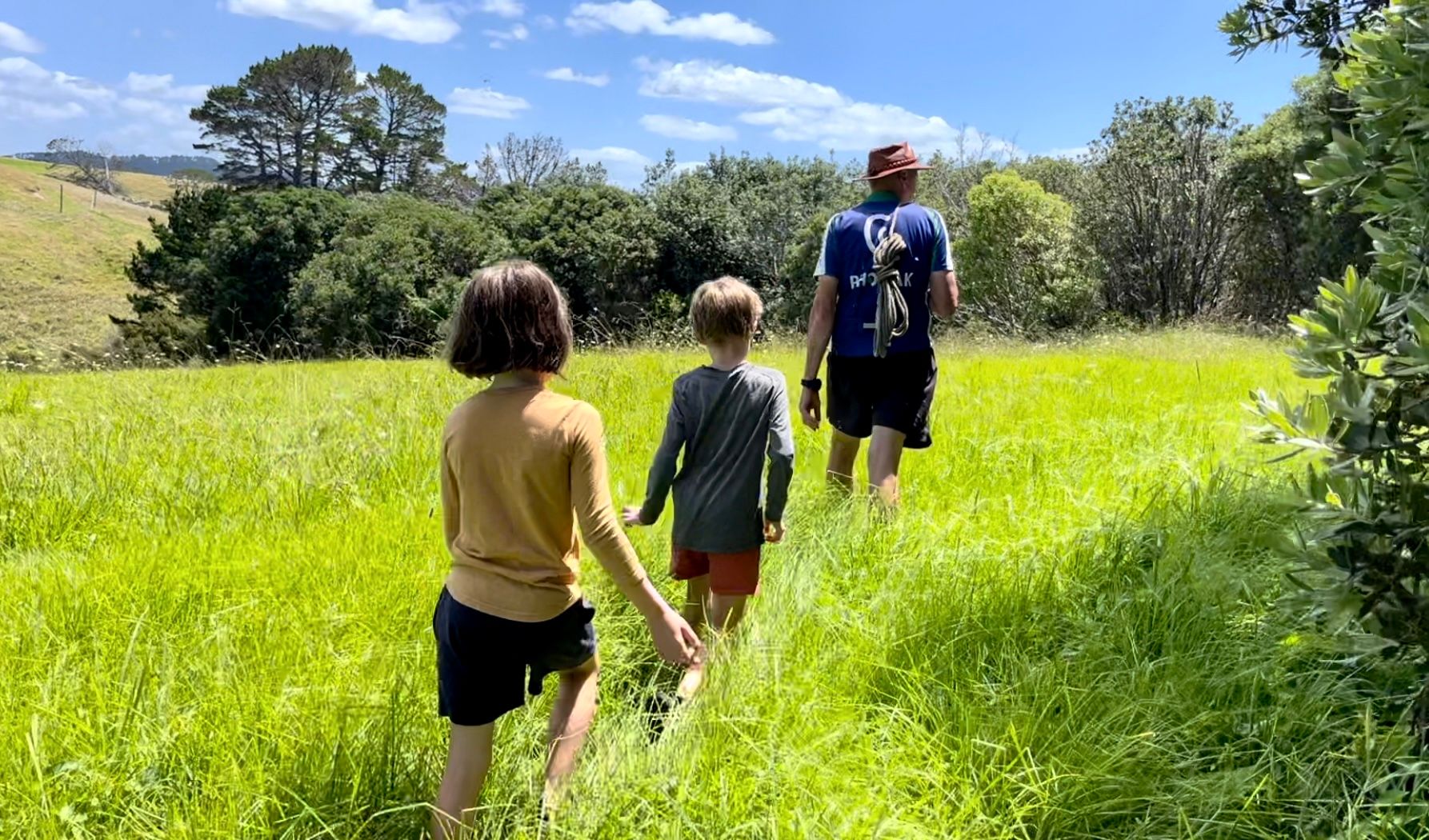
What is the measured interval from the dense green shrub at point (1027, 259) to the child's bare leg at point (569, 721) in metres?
20.1

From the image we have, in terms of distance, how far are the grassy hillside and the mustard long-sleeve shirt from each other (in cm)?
3061

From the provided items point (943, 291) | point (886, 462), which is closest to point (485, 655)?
point (886, 462)

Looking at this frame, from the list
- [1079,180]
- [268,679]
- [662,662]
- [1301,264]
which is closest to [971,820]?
[662,662]

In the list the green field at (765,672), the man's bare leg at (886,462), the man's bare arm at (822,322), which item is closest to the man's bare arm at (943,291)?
the man's bare arm at (822,322)

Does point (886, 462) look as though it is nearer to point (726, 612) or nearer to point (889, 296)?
point (889, 296)

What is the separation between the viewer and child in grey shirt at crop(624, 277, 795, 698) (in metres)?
2.86

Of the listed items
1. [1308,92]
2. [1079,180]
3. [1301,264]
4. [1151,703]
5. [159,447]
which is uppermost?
[1308,92]

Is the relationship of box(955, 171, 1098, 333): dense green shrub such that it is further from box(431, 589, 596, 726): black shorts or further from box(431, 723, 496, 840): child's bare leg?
box(431, 723, 496, 840): child's bare leg

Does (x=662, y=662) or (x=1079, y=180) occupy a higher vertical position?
(x=1079, y=180)

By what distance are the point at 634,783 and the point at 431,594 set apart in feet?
4.59

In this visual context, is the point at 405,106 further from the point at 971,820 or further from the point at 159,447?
the point at 971,820

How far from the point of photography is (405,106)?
6969 cm

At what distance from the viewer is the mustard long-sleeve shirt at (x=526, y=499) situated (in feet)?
6.37

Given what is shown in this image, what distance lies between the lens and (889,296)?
3977mm
